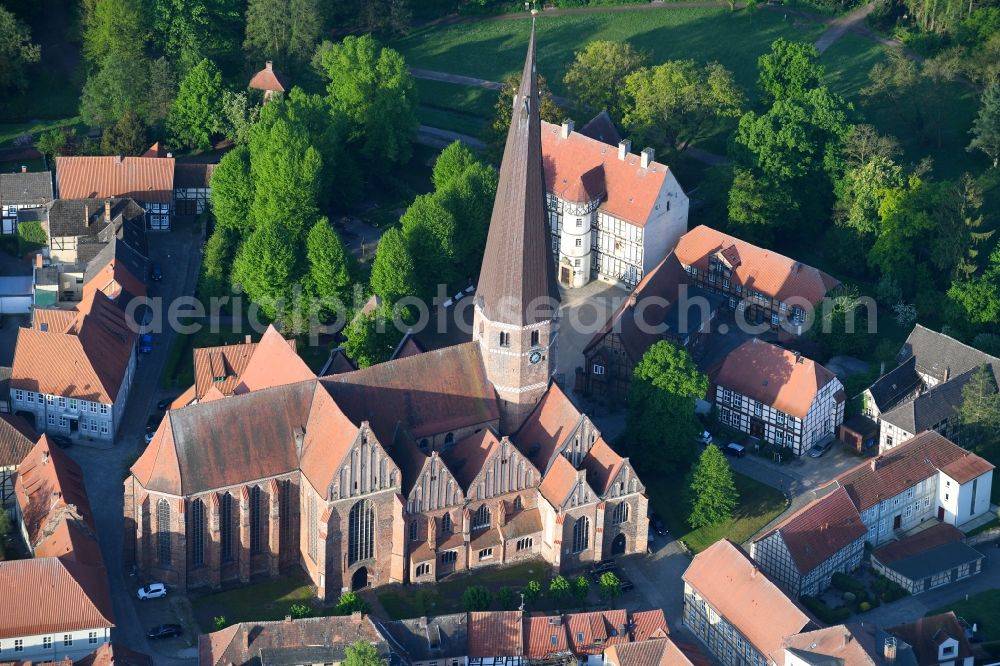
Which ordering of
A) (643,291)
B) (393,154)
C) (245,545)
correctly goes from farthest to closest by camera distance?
(393,154) → (643,291) → (245,545)

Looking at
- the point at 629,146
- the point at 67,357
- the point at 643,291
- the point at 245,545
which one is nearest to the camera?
the point at 245,545

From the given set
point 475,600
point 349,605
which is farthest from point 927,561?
point 349,605

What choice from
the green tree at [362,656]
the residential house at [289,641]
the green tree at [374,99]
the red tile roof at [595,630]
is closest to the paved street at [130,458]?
the residential house at [289,641]

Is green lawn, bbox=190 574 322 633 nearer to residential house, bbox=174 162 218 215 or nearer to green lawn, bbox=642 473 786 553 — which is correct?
green lawn, bbox=642 473 786 553

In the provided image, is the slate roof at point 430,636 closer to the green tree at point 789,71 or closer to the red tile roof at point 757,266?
the red tile roof at point 757,266

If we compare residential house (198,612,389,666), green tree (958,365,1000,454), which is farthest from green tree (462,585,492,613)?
green tree (958,365,1000,454)

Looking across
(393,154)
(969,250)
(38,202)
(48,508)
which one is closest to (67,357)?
(48,508)

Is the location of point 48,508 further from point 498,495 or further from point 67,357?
point 498,495
